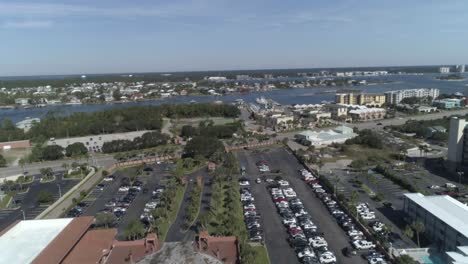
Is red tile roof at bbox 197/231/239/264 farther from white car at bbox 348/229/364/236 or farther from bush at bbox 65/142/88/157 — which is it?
bush at bbox 65/142/88/157

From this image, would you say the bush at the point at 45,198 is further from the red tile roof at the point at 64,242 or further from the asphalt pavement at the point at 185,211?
the asphalt pavement at the point at 185,211

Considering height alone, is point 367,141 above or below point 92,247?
below

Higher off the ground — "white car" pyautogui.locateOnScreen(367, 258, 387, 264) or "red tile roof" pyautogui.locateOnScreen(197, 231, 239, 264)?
"red tile roof" pyautogui.locateOnScreen(197, 231, 239, 264)

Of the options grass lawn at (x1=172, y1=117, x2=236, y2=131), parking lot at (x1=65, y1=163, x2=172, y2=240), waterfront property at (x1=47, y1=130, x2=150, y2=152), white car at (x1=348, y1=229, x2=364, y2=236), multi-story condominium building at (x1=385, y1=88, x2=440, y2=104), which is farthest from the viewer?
multi-story condominium building at (x1=385, y1=88, x2=440, y2=104)

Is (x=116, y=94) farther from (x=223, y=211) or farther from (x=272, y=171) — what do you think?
(x=223, y=211)

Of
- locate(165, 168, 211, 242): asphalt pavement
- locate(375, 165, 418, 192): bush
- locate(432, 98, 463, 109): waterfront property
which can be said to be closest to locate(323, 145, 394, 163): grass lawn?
locate(375, 165, 418, 192): bush

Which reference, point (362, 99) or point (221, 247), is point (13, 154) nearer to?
point (221, 247)

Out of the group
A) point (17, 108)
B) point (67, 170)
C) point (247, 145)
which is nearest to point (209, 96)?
point (17, 108)

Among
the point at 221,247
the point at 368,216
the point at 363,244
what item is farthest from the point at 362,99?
the point at 221,247
